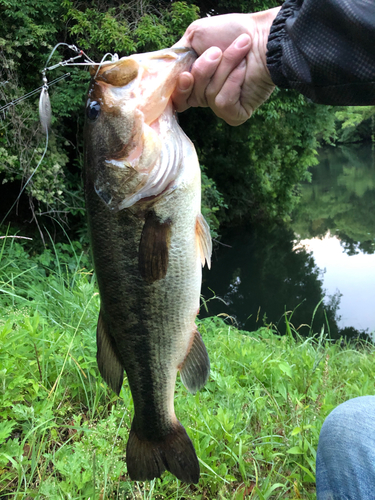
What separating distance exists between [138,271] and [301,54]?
1017 mm

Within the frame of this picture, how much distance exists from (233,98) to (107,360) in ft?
4.27

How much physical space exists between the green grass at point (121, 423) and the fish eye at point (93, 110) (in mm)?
1446

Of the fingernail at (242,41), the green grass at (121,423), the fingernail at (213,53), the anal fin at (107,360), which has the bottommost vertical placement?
the green grass at (121,423)

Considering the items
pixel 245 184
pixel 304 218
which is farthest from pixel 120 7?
pixel 304 218

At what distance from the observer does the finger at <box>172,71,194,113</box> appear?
1.50 meters

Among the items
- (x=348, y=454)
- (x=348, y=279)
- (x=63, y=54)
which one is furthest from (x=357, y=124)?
(x=348, y=454)

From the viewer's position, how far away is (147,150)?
56.7 inches

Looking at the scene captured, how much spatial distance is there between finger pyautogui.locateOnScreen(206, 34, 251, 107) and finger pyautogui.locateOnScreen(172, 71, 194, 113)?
0.13 meters

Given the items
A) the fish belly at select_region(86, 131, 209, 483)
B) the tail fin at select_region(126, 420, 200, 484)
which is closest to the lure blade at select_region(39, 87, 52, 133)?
the fish belly at select_region(86, 131, 209, 483)

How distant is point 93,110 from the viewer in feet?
4.84


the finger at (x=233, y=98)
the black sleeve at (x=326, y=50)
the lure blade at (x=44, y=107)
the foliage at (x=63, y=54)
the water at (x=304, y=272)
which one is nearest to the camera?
the black sleeve at (x=326, y=50)

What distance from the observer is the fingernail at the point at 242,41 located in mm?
1541

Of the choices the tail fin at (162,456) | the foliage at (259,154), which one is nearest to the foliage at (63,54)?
the foliage at (259,154)

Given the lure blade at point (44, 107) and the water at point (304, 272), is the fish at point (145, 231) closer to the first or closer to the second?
the lure blade at point (44, 107)
